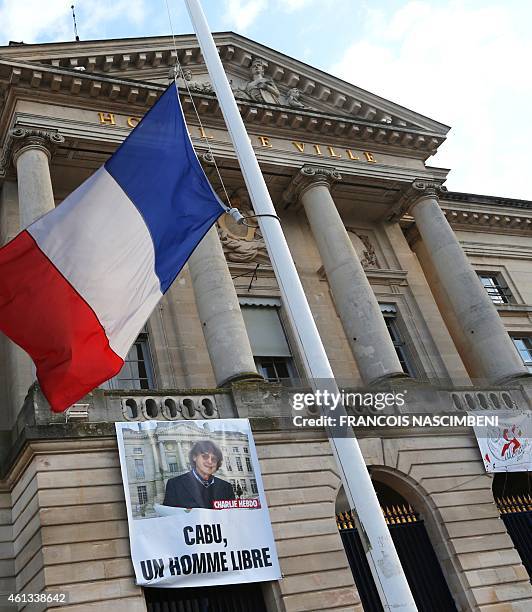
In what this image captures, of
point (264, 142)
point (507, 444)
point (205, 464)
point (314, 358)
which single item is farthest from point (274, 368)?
point (314, 358)

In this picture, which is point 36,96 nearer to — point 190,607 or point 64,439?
point 64,439

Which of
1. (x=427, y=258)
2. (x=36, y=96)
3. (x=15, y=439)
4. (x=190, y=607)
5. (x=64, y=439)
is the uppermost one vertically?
(x=36, y=96)

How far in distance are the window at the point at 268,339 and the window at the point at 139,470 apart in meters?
7.14

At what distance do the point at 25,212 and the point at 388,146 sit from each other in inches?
515

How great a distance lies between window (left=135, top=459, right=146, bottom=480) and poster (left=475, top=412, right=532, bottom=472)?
8.36m

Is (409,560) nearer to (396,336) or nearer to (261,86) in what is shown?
(396,336)

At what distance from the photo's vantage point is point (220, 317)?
16.5 metres

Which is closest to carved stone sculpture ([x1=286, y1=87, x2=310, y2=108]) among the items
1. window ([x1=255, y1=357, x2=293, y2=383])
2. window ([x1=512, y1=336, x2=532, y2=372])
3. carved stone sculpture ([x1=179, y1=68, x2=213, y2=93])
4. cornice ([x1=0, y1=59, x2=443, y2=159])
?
cornice ([x1=0, y1=59, x2=443, y2=159])

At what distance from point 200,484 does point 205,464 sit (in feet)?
1.33

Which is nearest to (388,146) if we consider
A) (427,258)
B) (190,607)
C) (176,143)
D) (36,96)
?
(427,258)

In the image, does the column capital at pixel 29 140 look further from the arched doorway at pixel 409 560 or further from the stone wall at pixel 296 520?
the arched doorway at pixel 409 560

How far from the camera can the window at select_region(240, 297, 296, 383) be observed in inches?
780

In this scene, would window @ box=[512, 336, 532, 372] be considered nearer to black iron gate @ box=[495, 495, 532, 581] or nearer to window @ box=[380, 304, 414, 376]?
window @ box=[380, 304, 414, 376]

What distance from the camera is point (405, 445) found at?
15.9 metres
